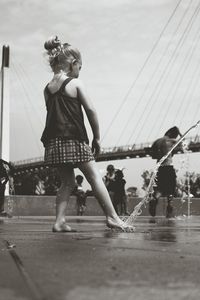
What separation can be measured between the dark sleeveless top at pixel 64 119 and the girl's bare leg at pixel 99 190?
0.66 ft

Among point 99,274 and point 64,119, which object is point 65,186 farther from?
point 99,274

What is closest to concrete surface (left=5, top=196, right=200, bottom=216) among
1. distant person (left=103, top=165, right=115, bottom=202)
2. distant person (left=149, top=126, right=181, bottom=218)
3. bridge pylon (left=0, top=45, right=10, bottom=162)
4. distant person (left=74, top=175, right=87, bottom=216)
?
distant person (left=74, top=175, right=87, bottom=216)

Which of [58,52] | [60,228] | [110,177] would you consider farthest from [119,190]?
[58,52]

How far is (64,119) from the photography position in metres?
3.96

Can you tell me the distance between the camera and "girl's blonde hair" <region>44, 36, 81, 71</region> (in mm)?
4078

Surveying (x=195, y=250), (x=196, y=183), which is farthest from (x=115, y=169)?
(x=196, y=183)

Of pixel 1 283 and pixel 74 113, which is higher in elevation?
pixel 74 113

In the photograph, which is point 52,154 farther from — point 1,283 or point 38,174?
point 38,174

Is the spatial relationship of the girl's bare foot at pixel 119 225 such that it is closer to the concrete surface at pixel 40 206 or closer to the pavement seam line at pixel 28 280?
the pavement seam line at pixel 28 280

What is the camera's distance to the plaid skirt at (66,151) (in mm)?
3910

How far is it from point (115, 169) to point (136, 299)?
1196 centimetres

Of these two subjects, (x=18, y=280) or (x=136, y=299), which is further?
(x=18, y=280)

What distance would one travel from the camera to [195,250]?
7.89 ft

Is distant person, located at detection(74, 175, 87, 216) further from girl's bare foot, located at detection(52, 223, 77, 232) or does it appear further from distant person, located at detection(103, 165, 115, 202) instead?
girl's bare foot, located at detection(52, 223, 77, 232)
